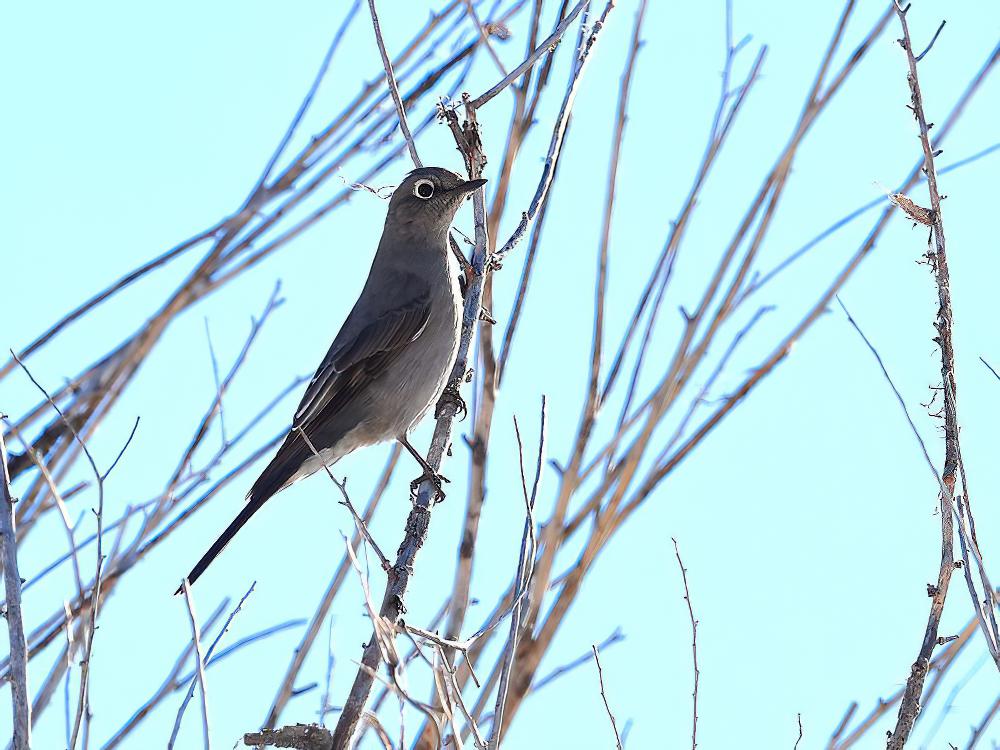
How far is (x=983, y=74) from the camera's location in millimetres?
3555

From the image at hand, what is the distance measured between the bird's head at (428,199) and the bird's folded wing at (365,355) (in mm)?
398

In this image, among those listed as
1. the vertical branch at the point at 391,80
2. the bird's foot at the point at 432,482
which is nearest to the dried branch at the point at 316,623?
the bird's foot at the point at 432,482

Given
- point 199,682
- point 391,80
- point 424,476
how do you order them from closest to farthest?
1. point 199,682
2. point 391,80
3. point 424,476

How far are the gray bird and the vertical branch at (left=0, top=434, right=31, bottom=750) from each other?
208cm

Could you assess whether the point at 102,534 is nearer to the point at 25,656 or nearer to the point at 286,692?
the point at 25,656

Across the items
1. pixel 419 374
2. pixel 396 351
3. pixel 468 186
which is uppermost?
pixel 468 186

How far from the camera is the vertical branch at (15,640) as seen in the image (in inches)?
108

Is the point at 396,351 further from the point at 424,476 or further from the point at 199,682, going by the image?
the point at 199,682

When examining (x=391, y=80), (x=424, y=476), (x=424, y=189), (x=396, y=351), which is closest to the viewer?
(x=391, y=80)

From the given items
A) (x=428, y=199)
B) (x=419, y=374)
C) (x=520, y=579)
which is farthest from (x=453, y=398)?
(x=520, y=579)

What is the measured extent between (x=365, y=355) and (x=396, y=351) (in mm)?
163

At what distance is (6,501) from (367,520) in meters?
1.16

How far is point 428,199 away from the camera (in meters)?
5.47

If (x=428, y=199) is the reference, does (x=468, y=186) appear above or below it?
below
